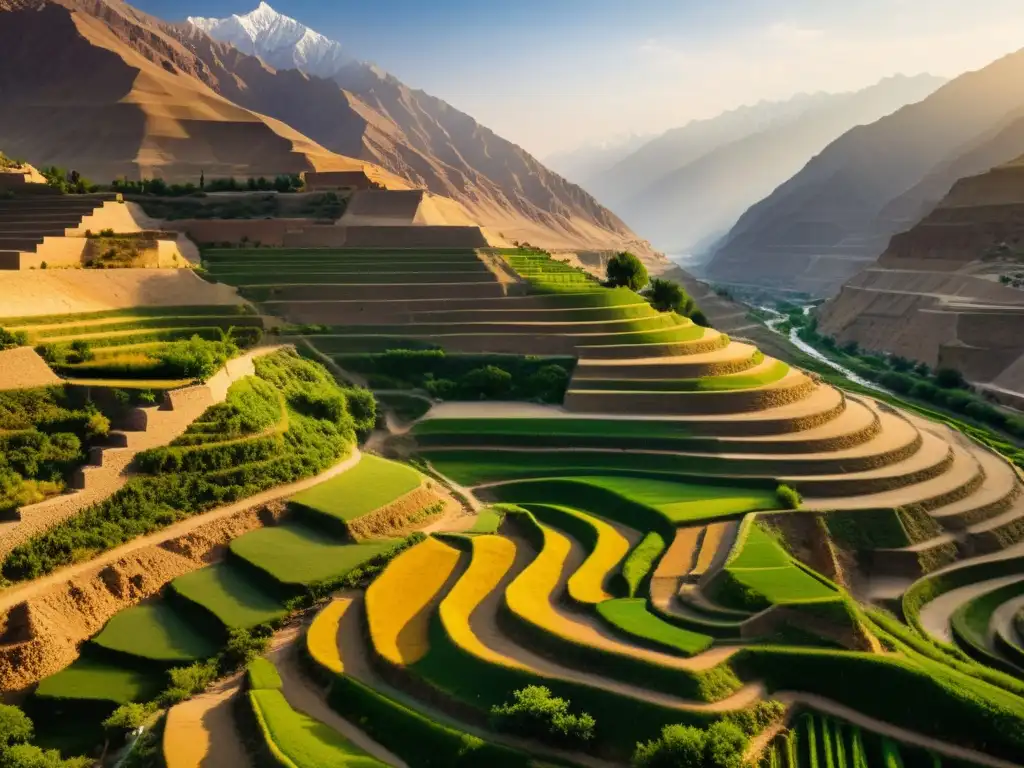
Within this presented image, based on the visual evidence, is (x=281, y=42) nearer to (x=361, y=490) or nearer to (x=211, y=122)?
(x=211, y=122)

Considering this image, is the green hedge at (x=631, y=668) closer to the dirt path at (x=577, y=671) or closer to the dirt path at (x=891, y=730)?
the dirt path at (x=577, y=671)

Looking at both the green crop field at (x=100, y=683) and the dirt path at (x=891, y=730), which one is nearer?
the dirt path at (x=891, y=730)

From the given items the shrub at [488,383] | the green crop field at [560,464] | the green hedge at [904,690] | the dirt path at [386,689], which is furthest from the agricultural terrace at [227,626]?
the shrub at [488,383]

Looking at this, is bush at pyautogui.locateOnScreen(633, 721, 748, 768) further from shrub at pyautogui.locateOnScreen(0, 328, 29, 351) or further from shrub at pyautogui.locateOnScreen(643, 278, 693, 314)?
shrub at pyautogui.locateOnScreen(643, 278, 693, 314)


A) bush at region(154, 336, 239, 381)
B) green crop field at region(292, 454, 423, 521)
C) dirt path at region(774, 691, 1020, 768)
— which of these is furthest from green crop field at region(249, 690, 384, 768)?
bush at region(154, 336, 239, 381)

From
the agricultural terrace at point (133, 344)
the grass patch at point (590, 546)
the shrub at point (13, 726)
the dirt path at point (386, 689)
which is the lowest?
the shrub at point (13, 726)

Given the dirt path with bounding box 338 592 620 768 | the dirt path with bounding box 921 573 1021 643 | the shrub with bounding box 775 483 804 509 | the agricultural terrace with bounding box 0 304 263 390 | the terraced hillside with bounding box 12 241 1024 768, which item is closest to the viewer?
the dirt path with bounding box 338 592 620 768

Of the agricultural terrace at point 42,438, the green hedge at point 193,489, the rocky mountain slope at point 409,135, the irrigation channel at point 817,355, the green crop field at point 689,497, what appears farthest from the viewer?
the rocky mountain slope at point 409,135

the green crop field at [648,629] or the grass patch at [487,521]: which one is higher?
the green crop field at [648,629]
